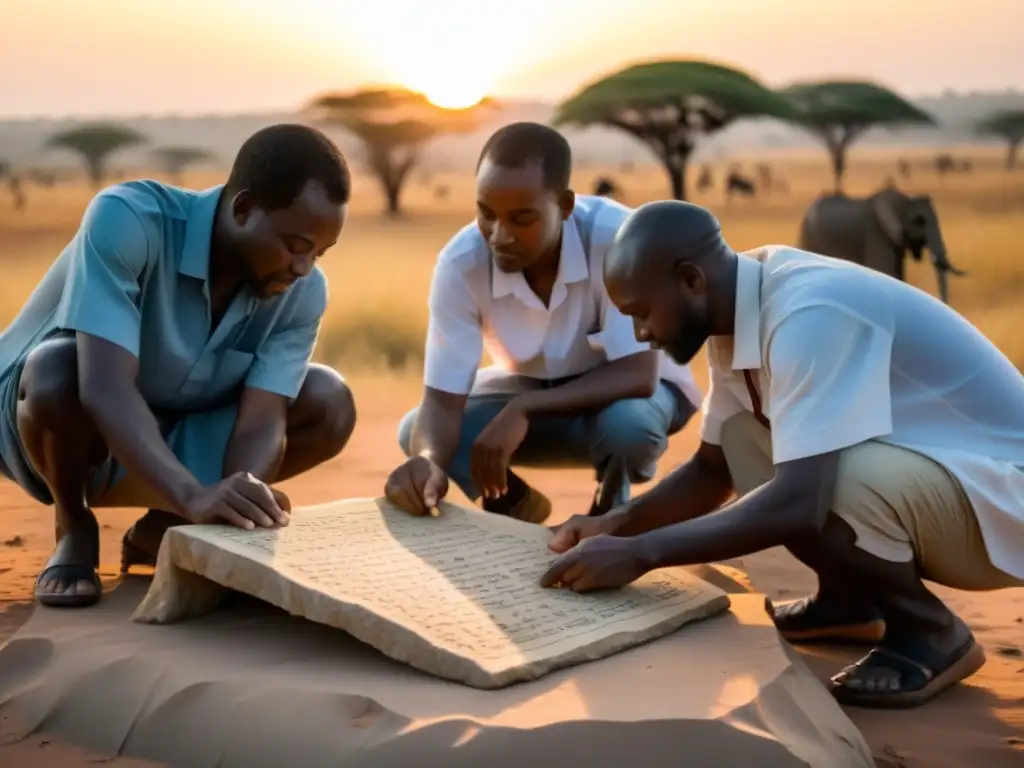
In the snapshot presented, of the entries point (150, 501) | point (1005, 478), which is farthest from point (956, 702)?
point (150, 501)

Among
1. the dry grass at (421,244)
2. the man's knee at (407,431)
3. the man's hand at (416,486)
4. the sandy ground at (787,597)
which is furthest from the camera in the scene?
the dry grass at (421,244)

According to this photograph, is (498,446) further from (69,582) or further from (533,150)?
(69,582)

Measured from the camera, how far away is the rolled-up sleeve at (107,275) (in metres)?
3.54

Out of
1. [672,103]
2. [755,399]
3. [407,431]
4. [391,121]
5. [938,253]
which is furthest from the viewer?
[391,121]

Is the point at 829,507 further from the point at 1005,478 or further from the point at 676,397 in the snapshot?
the point at 676,397

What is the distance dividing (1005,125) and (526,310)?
28235 millimetres

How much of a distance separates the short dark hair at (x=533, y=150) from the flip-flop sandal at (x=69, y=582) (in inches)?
65.4

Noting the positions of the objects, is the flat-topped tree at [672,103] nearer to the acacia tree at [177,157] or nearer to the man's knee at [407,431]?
the acacia tree at [177,157]

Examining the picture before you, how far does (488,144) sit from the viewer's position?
14.1ft

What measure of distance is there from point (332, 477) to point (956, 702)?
4101 millimetres

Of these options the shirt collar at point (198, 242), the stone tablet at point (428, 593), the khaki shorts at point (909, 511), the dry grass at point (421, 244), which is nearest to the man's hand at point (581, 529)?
the stone tablet at point (428, 593)

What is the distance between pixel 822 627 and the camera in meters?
3.82

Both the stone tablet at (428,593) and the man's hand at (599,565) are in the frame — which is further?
the man's hand at (599,565)

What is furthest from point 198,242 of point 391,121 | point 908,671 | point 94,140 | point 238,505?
point 94,140
